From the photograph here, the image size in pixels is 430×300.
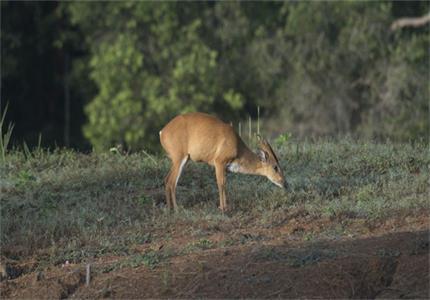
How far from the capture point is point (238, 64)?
2628cm

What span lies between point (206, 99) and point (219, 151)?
14669 millimetres

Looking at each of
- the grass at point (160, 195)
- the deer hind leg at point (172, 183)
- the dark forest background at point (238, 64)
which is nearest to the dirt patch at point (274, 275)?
the grass at point (160, 195)

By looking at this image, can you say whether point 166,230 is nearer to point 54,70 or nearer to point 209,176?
point 209,176

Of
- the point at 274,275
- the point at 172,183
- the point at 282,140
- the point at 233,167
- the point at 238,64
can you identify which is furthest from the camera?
the point at 238,64

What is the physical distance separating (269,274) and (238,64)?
18.4 m

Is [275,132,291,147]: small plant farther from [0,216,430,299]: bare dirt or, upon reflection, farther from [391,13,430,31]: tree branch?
[391,13,430,31]: tree branch

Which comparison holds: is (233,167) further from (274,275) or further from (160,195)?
(274,275)

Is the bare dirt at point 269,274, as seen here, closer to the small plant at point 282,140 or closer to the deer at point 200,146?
the deer at point 200,146

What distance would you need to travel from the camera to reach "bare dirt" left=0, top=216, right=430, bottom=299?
787 cm

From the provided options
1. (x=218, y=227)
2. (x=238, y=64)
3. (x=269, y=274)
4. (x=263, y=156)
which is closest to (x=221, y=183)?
(x=263, y=156)

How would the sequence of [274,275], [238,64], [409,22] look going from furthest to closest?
[238,64], [409,22], [274,275]

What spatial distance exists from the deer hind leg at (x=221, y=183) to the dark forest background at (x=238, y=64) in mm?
12882

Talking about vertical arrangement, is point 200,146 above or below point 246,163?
above

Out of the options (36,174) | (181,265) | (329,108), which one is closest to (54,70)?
(329,108)
